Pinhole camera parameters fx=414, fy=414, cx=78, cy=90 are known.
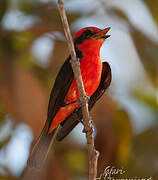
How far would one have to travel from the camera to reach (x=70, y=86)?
13.7 feet

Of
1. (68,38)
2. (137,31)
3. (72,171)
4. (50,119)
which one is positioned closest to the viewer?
(68,38)

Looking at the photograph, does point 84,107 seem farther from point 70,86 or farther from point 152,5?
point 152,5

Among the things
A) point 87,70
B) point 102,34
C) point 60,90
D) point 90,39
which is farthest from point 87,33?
point 60,90

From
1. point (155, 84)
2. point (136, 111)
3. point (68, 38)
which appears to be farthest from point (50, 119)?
point (136, 111)

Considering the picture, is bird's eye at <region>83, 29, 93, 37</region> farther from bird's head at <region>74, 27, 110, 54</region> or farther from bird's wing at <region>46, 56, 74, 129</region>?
bird's wing at <region>46, 56, 74, 129</region>

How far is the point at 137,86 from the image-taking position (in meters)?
7.08

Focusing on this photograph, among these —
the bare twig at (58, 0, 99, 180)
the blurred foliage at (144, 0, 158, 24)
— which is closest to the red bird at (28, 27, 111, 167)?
the bare twig at (58, 0, 99, 180)

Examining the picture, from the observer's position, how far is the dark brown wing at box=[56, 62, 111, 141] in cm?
446

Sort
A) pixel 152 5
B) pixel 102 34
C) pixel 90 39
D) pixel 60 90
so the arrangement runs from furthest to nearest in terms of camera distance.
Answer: pixel 152 5
pixel 90 39
pixel 102 34
pixel 60 90

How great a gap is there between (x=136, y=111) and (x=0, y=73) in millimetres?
2374

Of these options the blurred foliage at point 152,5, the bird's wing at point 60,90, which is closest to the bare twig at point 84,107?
the bird's wing at point 60,90

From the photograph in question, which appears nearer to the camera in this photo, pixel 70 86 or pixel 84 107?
pixel 84 107

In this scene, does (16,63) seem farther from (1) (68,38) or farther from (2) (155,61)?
(1) (68,38)

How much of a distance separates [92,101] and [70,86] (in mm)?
427
